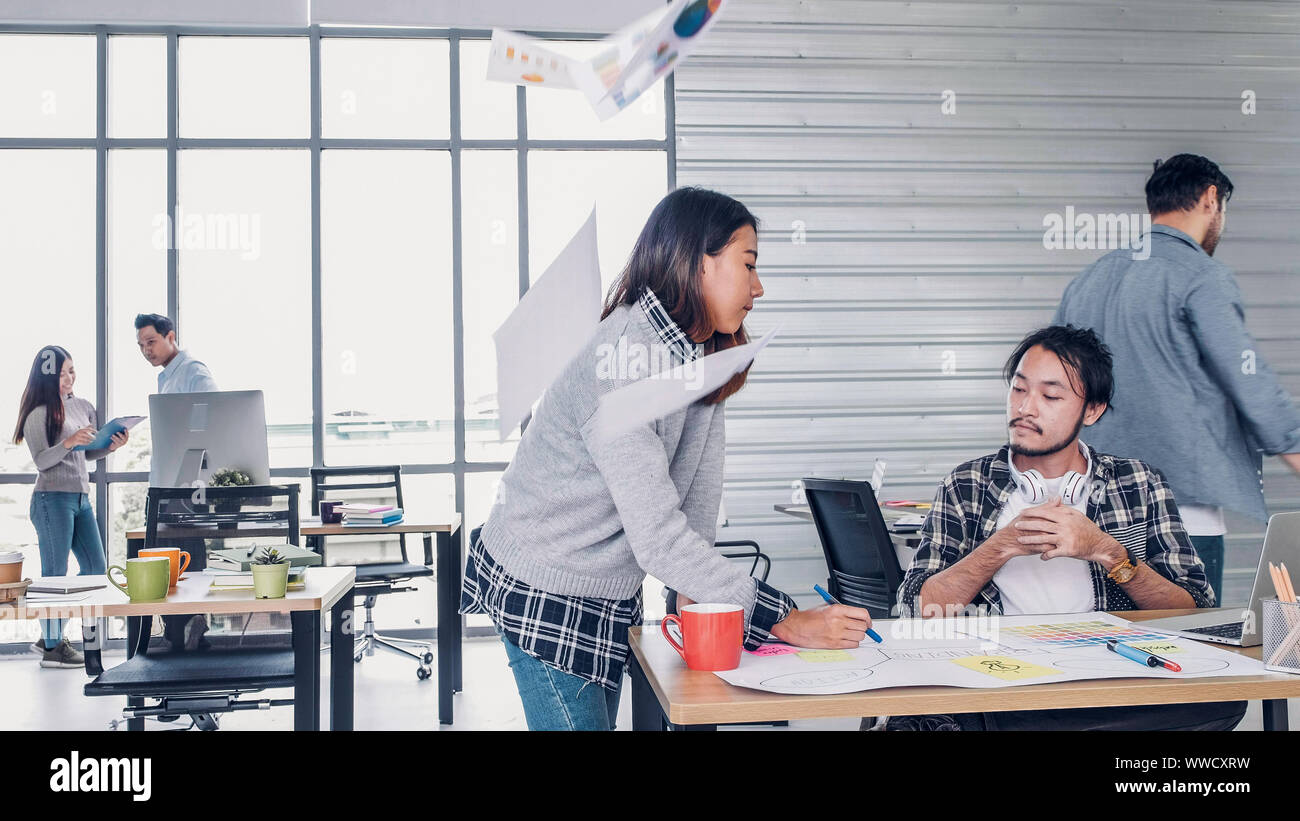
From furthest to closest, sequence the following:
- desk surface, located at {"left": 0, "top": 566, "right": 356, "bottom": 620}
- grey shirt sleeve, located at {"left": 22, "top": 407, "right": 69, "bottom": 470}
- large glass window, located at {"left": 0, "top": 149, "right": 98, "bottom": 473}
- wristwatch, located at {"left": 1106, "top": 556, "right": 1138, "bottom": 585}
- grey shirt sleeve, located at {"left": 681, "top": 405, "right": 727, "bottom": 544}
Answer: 1. large glass window, located at {"left": 0, "top": 149, "right": 98, "bottom": 473}
2. grey shirt sleeve, located at {"left": 22, "top": 407, "right": 69, "bottom": 470}
3. desk surface, located at {"left": 0, "top": 566, "right": 356, "bottom": 620}
4. wristwatch, located at {"left": 1106, "top": 556, "right": 1138, "bottom": 585}
5. grey shirt sleeve, located at {"left": 681, "top": 405, "right": 727, "bottom": 544}

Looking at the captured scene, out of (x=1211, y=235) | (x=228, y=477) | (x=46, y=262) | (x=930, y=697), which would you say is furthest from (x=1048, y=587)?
(x=46, y=262)

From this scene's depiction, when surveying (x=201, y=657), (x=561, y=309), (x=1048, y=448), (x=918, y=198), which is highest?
(x=918, y=198)

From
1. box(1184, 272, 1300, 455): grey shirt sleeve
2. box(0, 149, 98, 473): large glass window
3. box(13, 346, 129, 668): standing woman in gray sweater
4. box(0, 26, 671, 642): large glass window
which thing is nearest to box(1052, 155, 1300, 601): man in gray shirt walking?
box(1184, 272, 1300, 455): grey shirt sleeve

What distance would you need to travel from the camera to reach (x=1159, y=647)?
1344mm

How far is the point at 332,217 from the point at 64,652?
A: 258cm

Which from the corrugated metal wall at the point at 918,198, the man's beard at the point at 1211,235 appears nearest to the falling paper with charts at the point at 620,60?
the man's beard at the point at 1211,235

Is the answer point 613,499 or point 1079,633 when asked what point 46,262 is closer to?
point 613,499

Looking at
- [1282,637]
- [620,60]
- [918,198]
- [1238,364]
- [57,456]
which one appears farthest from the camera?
[918,198]

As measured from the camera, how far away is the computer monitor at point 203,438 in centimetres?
312

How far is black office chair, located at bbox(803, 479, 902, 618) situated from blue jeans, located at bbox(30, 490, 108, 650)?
11.9 feet

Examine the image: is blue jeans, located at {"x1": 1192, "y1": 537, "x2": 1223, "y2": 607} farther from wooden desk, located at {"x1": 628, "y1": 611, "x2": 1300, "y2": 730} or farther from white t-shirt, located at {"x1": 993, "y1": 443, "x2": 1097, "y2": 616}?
wooden desk, located at {"x1": 628, "y1": 611, "x2": 1300, "y2": 730}

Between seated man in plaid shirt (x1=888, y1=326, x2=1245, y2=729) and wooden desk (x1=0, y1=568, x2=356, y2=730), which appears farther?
wooden desk (x1=0, y1=568, x2=356, y2=730)

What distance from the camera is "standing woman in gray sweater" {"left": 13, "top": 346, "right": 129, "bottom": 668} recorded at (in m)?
4.52

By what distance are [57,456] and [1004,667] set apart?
4616 millimetres
